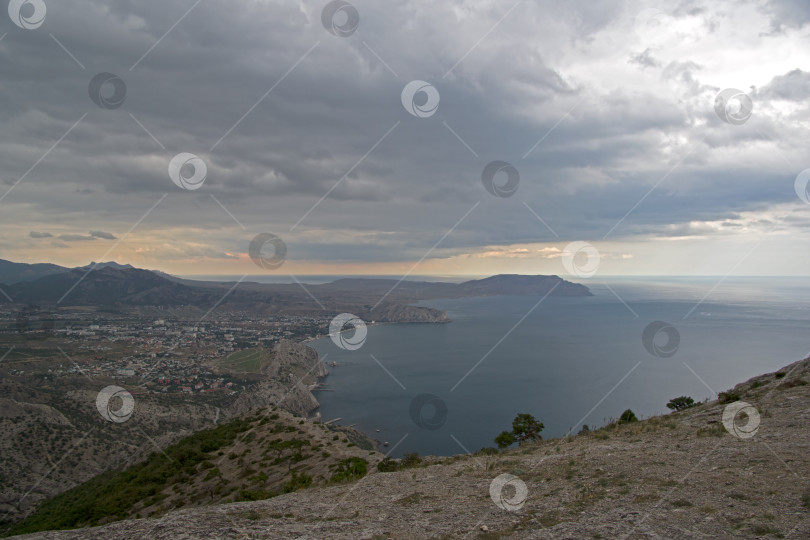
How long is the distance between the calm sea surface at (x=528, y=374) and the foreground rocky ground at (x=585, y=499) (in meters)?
42.6

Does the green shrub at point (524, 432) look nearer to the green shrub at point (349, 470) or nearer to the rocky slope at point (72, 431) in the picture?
the green shrub at point (349, 470)

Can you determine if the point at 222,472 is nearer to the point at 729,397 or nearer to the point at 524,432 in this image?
the point at 524,432

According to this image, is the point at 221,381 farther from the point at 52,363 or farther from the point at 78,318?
the point at 78,318

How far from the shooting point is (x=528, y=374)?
10419 cm

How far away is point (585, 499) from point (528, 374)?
102m

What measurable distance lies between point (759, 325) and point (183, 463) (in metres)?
195

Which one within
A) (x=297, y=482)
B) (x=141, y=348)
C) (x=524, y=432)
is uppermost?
(x=141, y=348)

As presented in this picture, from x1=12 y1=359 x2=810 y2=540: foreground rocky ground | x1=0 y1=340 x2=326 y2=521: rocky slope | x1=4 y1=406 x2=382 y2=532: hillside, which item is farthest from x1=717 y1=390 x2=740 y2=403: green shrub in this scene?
x1=0 y1=340 x2=326 y2=521: rocky slope

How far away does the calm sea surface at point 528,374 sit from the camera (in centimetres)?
7344

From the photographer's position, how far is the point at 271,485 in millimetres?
18641

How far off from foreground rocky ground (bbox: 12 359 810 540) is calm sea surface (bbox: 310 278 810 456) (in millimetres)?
42629

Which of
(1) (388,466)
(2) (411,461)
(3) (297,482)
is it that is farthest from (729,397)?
(3) (297,482)

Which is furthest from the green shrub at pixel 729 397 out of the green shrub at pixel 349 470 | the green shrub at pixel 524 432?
the green shrub at pixel 349 470

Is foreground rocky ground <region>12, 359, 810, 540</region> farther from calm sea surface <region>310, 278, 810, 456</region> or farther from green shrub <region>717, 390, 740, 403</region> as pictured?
calm sea surface <region>310, 278, 810, 456</region>
